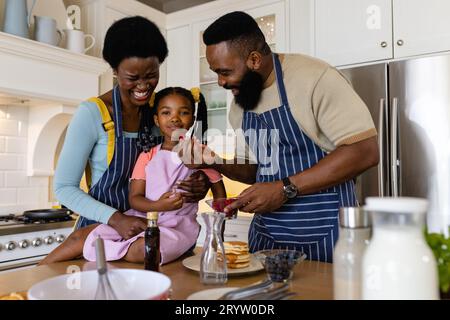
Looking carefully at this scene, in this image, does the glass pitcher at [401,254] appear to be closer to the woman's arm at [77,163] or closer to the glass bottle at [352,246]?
the glass bottle at [352,246]

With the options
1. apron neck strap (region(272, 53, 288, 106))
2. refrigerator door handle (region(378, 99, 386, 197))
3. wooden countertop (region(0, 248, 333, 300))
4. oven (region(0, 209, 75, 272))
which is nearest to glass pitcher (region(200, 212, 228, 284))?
wooden countertop (region(0, 248, 333, 300))

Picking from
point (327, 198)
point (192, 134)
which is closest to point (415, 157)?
point (327, 198)

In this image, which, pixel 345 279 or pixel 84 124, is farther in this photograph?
pixel 84 124

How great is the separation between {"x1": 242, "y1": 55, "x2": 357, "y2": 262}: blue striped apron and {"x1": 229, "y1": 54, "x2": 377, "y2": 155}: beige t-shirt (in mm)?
30

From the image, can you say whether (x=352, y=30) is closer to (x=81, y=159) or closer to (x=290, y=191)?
(x=290, y=191)

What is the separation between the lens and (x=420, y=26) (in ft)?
7.55

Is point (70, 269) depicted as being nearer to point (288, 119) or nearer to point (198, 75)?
point (288, 119)

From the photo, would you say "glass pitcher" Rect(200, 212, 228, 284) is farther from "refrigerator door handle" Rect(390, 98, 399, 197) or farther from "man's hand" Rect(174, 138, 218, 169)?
"refrigerator door handle" Rect(390, 98, 399, 197)

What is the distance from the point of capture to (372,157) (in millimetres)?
1249

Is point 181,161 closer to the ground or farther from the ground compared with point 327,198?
farther from the ground

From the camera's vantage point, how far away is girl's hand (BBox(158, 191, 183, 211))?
48.7 inches

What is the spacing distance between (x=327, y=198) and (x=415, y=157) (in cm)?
108

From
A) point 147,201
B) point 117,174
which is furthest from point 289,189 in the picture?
point 117,174

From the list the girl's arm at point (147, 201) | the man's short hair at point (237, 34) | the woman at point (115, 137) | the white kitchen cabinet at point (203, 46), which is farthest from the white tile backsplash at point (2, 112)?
the man's short hair at point (237, 34)
